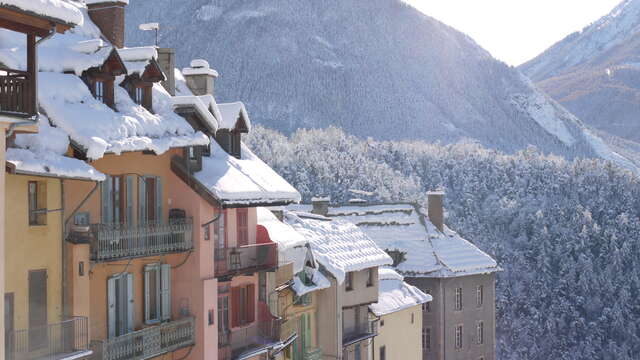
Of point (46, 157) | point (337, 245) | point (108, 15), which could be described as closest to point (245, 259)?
point (108, 15)

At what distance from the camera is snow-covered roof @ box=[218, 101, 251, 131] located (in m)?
28.7

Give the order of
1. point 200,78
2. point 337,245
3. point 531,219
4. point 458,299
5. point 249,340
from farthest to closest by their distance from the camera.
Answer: point 531,219
point 458,299
point 337,245
point 200,78
point 249,340

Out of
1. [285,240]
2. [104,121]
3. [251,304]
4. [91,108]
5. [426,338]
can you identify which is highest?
[91,108]

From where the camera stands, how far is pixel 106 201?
2211cm

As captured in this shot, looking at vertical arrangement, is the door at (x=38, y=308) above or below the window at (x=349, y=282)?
above

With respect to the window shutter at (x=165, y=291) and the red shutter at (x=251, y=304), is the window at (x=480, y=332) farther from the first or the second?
the window shutter at (x=165, y=291)

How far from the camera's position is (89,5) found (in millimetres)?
25406

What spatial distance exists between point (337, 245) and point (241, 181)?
1450 centimetres

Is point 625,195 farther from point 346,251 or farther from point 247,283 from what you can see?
point 247,283

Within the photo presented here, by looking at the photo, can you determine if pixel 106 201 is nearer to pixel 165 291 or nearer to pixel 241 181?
pixel 165 291

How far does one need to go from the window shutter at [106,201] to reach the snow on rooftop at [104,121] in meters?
1.33

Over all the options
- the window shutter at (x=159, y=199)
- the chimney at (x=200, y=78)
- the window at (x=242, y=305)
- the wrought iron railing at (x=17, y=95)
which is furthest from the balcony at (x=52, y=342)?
the chimney at (x=200, y=78)

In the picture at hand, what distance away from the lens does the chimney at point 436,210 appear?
207ft

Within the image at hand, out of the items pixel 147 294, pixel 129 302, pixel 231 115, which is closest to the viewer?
pixel 129 302
